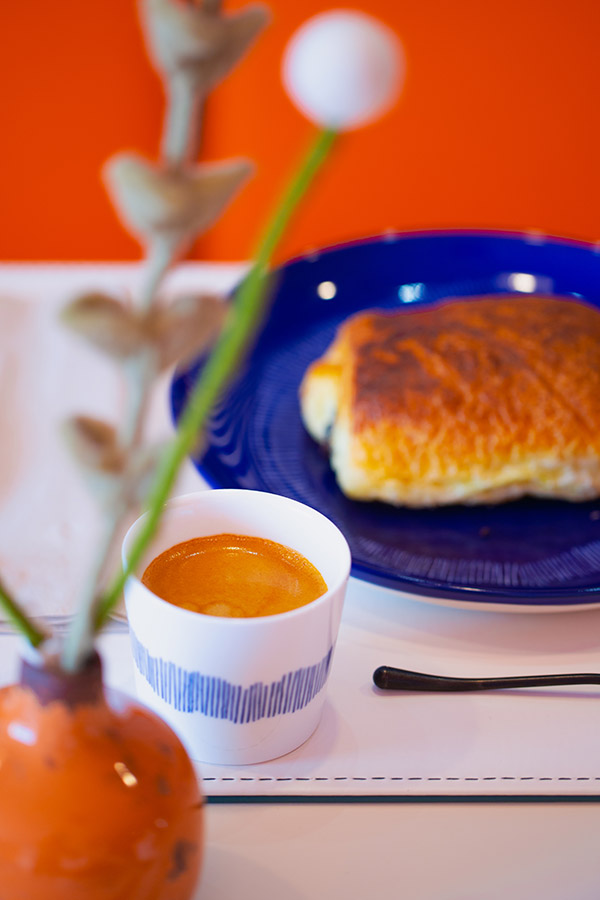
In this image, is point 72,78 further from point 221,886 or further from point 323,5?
point 221,886

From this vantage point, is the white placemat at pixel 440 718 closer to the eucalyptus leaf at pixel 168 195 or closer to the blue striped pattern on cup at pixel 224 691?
the blue striped pattern on cup at pixel 224 691

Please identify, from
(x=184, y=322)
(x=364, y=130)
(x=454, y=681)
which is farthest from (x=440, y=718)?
(x=364, y=130)

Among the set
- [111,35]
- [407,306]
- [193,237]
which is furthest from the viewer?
[111,35]

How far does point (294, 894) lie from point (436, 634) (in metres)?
0.24

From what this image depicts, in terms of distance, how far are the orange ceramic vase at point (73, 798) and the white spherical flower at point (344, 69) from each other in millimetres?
225

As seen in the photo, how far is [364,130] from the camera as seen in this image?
5.53ft

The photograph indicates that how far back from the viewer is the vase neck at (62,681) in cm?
33

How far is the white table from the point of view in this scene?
457 mm

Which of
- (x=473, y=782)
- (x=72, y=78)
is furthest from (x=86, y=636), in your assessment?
(x=72, y=78)

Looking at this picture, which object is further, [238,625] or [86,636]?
[238,625]

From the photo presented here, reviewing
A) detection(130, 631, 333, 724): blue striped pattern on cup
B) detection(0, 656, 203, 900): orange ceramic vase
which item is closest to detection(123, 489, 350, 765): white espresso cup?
detection(130, 631, 333, 724): blue striped pattern on cup

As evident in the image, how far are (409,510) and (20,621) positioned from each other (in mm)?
500

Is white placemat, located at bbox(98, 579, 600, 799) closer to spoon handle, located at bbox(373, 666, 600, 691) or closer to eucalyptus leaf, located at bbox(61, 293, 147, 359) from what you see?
spoon handle, located at bbox(373, 666, 600, 691)

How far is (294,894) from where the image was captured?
1.47ft
